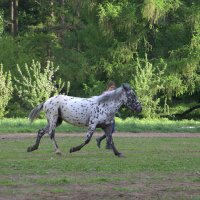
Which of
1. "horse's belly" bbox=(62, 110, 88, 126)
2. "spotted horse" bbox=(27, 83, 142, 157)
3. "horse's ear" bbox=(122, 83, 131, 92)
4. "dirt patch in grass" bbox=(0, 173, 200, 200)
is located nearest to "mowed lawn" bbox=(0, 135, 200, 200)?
"dirt patch in grass" bbox=(0, 173, 200, 200)

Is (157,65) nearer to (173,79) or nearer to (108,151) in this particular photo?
(173,79)

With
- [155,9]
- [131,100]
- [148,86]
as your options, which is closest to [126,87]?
[131,100]

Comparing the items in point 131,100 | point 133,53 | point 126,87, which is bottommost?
point 131,100

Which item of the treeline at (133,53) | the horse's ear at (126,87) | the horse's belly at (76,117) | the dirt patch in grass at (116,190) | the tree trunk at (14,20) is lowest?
the dirt patch in grass at (116,190)

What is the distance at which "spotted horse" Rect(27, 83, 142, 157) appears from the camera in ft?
53.3

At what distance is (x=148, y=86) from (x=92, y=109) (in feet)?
70.1

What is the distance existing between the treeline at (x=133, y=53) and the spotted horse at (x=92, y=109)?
791 inches

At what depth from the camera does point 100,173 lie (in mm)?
12461

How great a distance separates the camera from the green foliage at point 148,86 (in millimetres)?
36938

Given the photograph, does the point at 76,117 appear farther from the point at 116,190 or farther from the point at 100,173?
the point at 116,190

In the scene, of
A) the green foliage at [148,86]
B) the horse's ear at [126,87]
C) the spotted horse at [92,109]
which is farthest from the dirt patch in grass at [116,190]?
the green foliage at [148,86]

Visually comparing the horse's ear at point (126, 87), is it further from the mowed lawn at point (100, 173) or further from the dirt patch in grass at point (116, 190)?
the dirt patch in grass at point (116, 190)

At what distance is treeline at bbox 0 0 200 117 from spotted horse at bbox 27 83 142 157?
2009 centimetres

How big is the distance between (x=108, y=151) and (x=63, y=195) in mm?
7987
